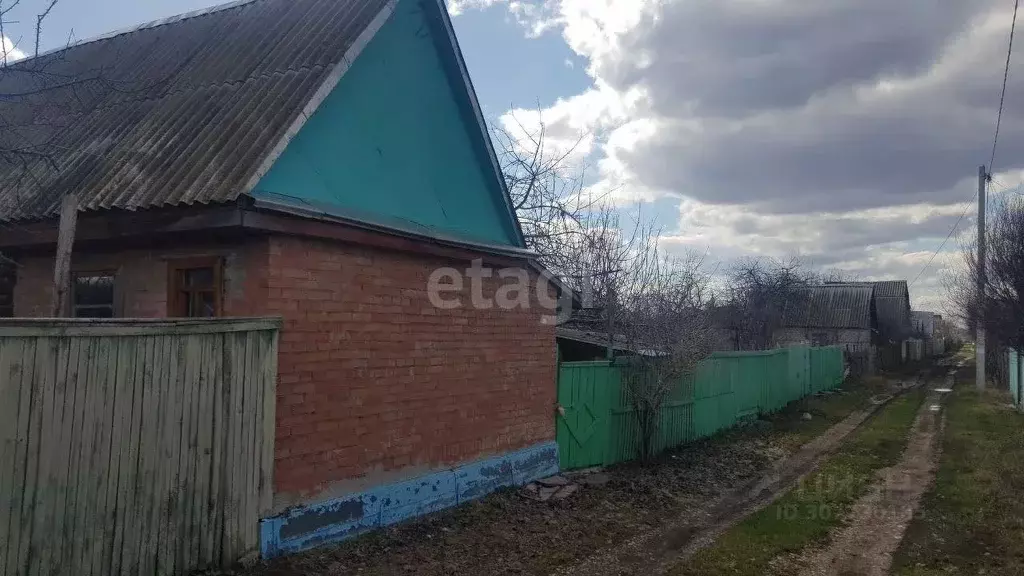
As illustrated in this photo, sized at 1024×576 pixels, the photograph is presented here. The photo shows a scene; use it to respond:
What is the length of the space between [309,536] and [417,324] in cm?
240

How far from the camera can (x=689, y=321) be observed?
38.0ft

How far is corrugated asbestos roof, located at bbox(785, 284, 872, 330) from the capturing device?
41.3 metres

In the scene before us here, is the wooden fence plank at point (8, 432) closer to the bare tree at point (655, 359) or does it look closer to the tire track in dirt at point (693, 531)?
the tire track in dirt at point (693, 531)

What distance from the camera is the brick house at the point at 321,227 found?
590 cm

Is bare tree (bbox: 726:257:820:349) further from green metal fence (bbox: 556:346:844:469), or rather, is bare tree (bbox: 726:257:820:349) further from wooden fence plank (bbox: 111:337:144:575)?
wooden fence plank (bbox: 111:337:144:575)

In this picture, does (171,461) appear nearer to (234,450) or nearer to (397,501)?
(234,450)

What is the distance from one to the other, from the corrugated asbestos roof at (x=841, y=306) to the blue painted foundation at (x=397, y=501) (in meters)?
32.6

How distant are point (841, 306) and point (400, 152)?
4181 centimetres

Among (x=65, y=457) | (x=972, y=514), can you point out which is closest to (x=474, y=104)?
(x=65, y=457)

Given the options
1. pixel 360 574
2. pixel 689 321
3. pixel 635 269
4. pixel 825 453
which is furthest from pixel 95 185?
pixel 825 453

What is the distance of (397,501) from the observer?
695cm

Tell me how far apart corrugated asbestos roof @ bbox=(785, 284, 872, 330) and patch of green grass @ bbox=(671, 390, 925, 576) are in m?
27.2

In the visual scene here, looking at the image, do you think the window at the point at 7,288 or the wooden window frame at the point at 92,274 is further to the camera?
the window at the point at 7,288

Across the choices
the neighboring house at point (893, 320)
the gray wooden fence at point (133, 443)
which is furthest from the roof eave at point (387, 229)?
the neighboring house at point (893, 320)
